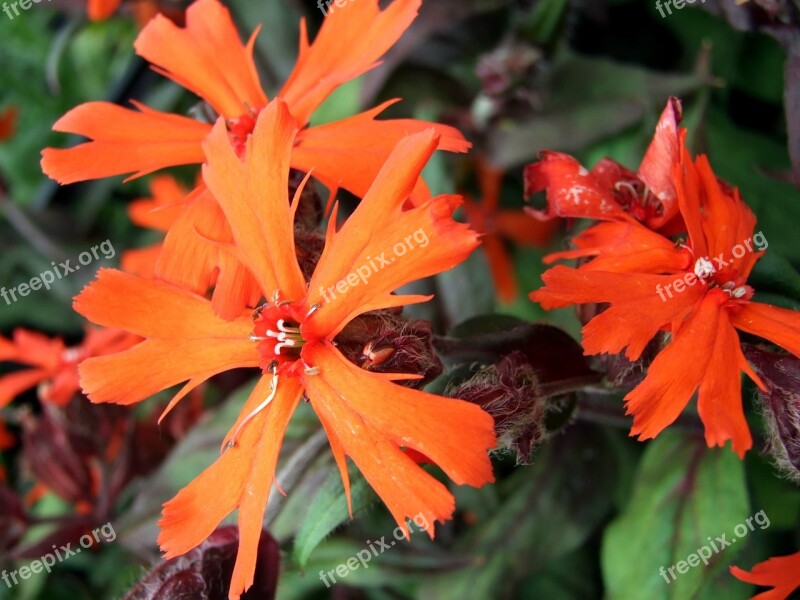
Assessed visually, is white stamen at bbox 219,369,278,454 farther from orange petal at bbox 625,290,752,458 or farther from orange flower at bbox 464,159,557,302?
orange flower at bbox 464,159,557,302

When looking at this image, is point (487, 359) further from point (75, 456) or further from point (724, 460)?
point (75, 456)

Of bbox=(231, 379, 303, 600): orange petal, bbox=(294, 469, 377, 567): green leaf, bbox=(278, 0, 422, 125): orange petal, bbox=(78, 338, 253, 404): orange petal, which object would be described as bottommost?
bbox=(294, 469, 377, 567): green leaf

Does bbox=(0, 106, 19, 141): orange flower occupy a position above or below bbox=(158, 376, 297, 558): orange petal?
above

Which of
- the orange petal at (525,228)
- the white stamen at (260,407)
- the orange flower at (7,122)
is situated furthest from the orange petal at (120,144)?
the orange flower at (7,122)

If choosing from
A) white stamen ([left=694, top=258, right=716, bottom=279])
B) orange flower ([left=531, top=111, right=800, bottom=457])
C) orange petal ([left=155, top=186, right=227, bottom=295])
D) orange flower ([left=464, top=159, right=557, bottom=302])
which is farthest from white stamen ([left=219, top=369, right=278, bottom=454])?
orange flower ([left=464, top=159, right=557, bottom=302])

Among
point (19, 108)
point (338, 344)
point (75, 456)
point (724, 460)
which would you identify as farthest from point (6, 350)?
point (724, 460)

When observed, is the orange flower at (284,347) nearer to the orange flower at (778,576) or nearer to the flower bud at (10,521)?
the orange flower at (778,576)

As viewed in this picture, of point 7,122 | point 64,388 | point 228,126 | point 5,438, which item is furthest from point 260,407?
point 7,122

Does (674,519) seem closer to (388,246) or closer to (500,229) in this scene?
(388,246)
